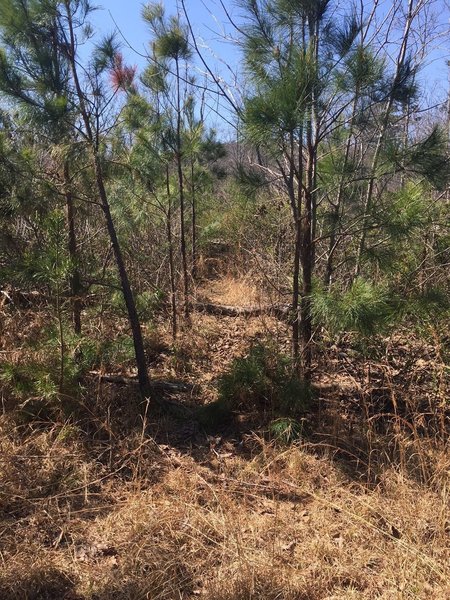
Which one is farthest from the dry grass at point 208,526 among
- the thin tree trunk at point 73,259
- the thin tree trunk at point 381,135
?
the thin tree trunk at point 381,135

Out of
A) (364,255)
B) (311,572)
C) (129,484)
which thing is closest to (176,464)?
(129,484)

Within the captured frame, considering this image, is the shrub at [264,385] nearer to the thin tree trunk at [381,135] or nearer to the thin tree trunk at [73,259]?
the thin tree trunk at [381,135]

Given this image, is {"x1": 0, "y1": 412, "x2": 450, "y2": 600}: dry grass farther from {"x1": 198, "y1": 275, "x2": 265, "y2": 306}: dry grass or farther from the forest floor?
{"x1": 198, "y1": 275, "x2": 265, "y2": 306}: dry grass

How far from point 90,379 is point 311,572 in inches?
91.5

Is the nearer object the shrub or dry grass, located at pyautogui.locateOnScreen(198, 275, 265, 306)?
the shrub

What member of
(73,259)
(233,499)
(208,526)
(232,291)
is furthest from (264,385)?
(232,291)

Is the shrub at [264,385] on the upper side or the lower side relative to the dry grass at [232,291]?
lower

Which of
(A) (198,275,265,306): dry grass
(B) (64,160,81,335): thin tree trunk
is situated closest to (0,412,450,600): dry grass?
(B) (64,160,81,335): thin tree trunk

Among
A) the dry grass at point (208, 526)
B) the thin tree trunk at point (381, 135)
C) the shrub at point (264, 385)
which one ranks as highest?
the thin tree trunk at point (381, 135)

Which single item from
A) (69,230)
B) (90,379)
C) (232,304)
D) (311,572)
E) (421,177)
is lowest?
(311,572)

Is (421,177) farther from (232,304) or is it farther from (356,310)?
(232,304)

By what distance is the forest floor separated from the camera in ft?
7.62

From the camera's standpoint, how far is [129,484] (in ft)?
10.3

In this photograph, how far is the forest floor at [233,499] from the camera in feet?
7.62
